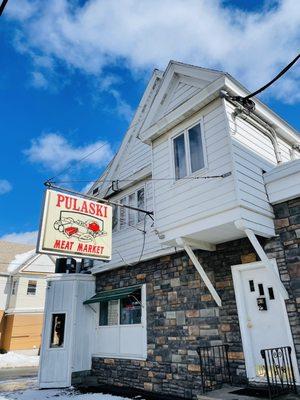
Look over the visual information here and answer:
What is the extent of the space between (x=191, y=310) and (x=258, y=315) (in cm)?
171

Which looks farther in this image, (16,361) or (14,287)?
(14,287)

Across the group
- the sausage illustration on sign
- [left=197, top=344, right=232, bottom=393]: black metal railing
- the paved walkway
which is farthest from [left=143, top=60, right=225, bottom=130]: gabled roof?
the paved walkway

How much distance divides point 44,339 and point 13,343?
12.5 metres

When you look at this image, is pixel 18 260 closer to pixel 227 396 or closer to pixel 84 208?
pixel 84 208

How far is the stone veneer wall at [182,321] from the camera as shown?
21.4 feet

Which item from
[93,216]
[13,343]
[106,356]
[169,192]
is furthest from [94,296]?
[13,343]

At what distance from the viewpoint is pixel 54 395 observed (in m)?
8.49

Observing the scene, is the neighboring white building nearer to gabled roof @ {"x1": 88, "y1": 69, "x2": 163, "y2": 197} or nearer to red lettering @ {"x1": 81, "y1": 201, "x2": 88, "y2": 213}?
gabled roof @ {"x1": 88, "y1": 69, "x2": 163, "y2": 197}

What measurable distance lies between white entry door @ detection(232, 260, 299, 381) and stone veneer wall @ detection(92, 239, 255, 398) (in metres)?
0.16

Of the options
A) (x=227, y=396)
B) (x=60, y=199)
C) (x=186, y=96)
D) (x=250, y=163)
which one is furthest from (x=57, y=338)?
(x=186, y=96)

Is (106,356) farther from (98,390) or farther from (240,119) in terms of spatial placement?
(240,119)

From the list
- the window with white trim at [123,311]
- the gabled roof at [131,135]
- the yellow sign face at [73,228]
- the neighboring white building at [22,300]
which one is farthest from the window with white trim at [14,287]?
the yellow sign face at [73,228]

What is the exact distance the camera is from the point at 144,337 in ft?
27.6

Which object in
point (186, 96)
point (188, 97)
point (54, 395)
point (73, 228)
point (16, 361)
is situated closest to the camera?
point (73, 228)
